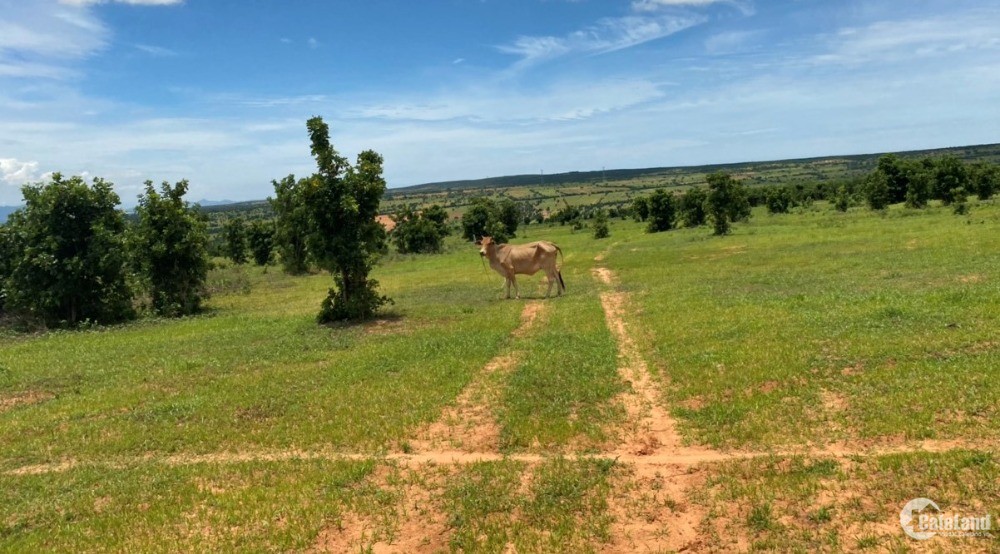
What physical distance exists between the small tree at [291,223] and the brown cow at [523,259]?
7.79 meters

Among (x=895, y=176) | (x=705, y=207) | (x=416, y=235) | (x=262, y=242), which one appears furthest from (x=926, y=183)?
(x=262, y=242)

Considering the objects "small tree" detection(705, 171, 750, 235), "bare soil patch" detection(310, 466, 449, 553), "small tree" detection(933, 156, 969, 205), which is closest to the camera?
"bare soil patch" detection(310, 466, 449, 553)

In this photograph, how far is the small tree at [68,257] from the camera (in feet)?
79.8

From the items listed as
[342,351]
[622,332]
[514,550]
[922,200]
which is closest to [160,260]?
[342,351]

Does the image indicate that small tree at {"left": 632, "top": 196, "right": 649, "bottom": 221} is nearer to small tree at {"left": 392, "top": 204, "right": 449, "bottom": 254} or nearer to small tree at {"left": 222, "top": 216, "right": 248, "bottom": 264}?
small tree at {"left": 392, "top": 204, "right": 449, "bottom": 254}

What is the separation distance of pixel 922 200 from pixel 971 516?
6155 cm

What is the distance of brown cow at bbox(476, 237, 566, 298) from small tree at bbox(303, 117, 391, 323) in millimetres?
6178

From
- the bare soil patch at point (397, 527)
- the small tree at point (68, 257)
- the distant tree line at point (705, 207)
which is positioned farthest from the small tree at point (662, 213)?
the bare soil patch at point (397, 527)

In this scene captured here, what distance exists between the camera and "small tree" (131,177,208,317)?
1064 inches

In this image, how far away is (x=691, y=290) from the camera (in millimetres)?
22281

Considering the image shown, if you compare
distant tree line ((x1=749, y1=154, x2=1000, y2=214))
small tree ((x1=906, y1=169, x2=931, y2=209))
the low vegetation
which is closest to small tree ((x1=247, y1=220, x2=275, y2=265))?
the low vegetation

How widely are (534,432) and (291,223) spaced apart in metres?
15.1

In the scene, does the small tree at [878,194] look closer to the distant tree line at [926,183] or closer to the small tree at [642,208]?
the distant tree line at [926,183]

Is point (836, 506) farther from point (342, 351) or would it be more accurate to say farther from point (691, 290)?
point (691, 290)
